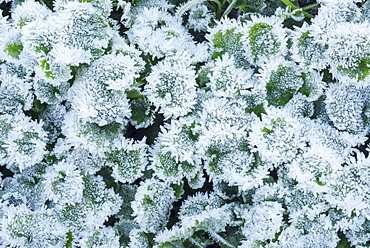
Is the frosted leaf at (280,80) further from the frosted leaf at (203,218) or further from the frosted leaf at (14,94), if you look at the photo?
the frosted leaf at (14,94)

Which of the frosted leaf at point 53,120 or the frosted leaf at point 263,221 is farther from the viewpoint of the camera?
the frosted leaf at point 53,120

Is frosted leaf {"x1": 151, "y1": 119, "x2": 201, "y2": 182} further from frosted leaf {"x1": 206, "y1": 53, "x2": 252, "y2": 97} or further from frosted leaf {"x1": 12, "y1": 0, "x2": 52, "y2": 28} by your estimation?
frosted leaf {"x1": 12, "y1": 0, "x2": 52, "y2": 28}

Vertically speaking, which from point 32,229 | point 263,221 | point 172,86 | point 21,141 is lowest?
point 32,229

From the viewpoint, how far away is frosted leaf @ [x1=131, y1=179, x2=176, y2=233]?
702 mm

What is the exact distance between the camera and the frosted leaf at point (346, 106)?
69cm

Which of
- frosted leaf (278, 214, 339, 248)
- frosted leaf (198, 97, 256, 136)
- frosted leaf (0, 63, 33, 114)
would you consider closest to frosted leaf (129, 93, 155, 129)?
frosted leaf (198, 97, 256, 136)

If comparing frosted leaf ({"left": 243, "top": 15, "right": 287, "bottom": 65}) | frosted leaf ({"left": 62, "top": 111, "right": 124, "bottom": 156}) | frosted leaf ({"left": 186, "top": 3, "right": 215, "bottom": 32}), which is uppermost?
frosted leaf ({"left": 243, "top": 15, "right": 287, "bottom": 65})

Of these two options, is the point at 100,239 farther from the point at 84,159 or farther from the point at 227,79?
the point at 227,79

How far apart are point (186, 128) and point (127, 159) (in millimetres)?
126

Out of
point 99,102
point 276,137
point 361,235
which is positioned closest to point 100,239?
point 99,102

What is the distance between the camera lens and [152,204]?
71 centimetres

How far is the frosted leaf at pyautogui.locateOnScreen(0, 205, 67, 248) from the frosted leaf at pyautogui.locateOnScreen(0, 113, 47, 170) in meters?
0.09

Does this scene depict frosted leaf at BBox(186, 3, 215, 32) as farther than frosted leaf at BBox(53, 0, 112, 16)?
Yes

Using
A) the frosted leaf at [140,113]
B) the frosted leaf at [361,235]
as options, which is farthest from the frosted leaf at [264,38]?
the frosted leaf at [361,235]
